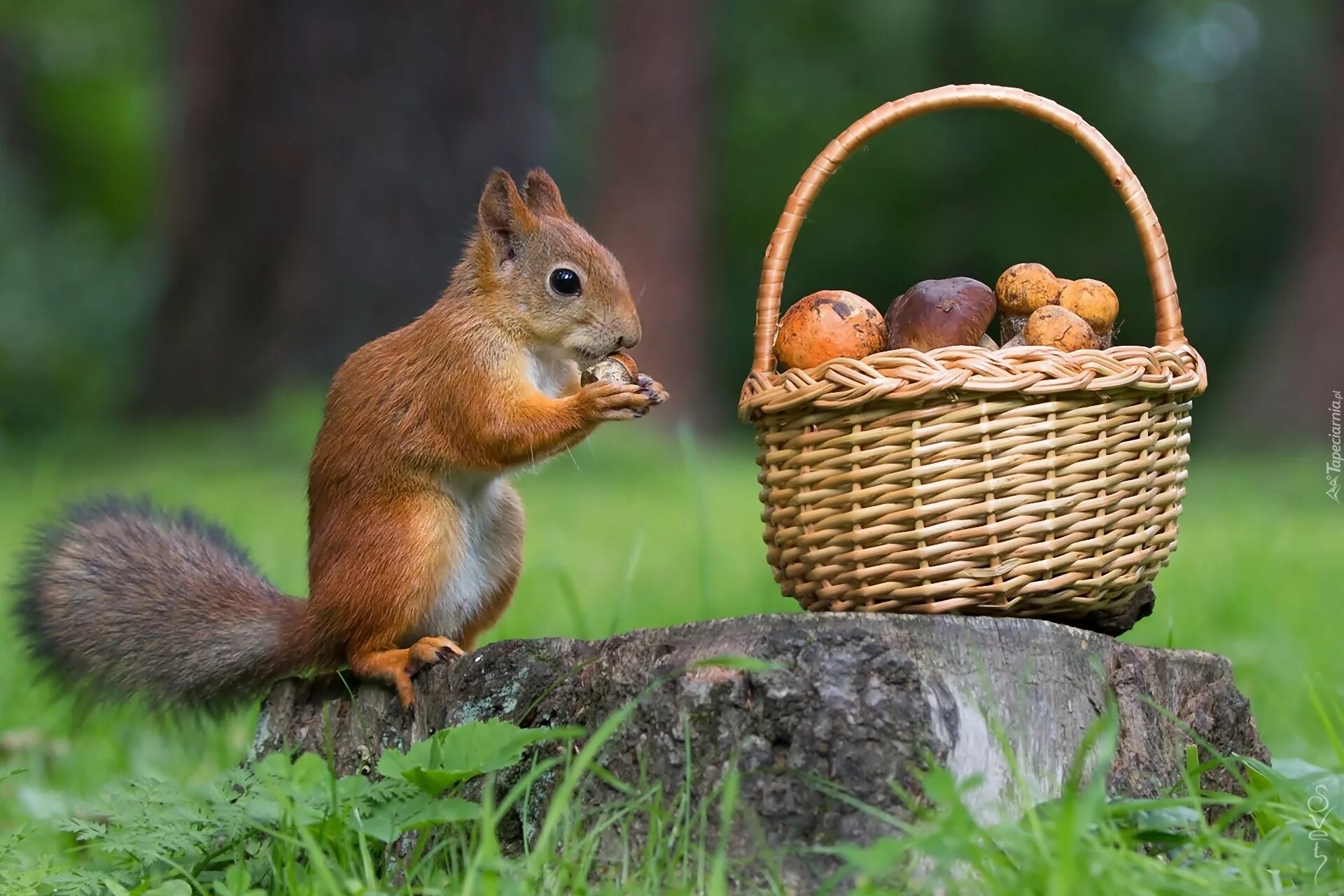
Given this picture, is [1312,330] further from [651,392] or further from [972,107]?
[651,392]

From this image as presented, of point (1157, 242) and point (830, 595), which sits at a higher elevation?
point (1157, 242)

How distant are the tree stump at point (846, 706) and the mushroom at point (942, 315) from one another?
38 centimetres

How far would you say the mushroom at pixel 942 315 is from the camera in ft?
6.11

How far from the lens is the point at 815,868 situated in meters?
1.56

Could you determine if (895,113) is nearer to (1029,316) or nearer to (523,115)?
(1029,316)

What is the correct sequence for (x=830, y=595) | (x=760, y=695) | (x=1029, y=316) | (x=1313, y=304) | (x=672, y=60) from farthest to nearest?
(x=672, y=60) → (x=1313, y=304) → (x=1029, y=316) → (x=830, y=595) → (x=760, y=695)

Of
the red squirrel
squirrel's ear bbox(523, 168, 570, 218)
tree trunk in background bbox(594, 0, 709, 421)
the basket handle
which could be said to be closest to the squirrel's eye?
the red squirrel

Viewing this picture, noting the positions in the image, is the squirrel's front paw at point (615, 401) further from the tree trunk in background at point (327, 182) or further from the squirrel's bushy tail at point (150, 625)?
the tree trunk in background at point (327, 182)

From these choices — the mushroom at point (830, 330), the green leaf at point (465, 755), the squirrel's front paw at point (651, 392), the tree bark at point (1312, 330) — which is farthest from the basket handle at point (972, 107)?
the tree bark at point (1312, 330)

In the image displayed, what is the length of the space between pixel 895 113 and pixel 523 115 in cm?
446

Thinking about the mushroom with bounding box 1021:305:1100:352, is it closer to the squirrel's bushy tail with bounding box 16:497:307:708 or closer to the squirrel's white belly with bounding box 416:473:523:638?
the squirrel's white belly with bounding box 416:473:523:638

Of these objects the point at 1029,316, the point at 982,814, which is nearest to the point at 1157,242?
the point at 1029,316

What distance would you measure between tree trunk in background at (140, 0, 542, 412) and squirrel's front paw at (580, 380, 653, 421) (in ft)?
12.3

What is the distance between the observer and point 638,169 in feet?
30.2
